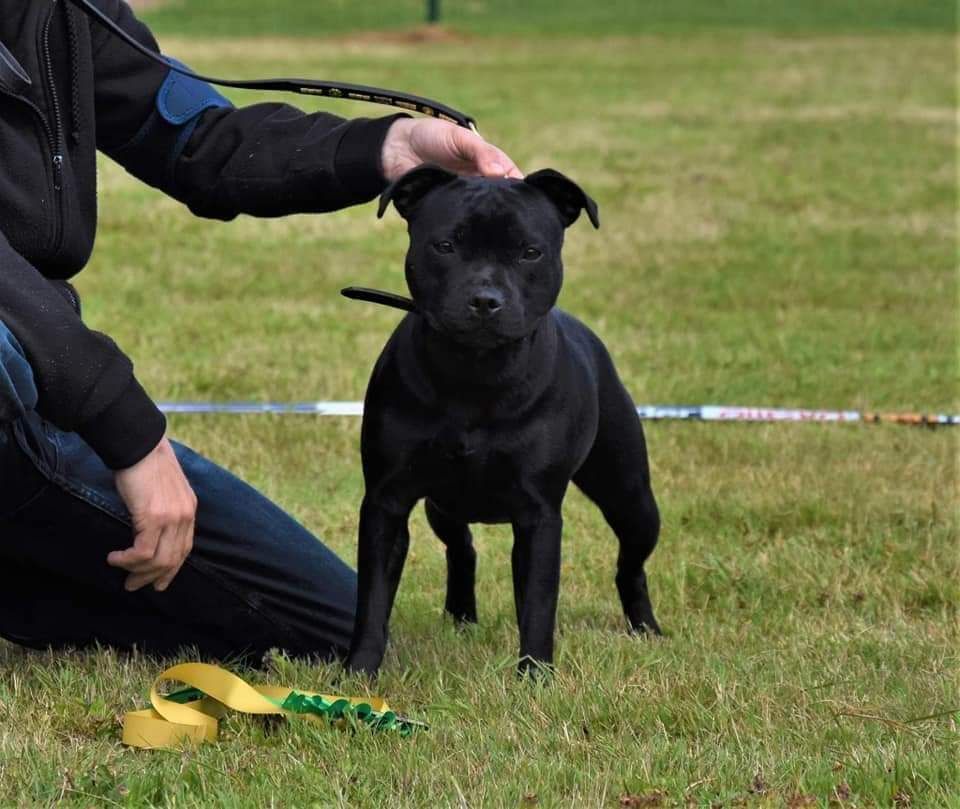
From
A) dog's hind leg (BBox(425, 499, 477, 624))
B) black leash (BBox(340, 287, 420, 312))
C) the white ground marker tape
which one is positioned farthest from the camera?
the white ground marker tape

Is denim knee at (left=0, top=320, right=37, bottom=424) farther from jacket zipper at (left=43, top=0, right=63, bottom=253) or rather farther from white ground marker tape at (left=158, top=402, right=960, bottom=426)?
white ground marker tape at (left=158, top=402, right=960, bottom=426)

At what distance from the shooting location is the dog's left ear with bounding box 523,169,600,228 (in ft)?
11.8

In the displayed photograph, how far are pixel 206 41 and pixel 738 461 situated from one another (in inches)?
1039

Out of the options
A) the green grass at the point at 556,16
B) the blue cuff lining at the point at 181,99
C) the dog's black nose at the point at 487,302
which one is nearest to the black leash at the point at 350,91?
the blue cuff lining at the point at 181,99

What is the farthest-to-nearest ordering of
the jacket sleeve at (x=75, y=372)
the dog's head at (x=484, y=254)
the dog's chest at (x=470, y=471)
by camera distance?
the dog's chest at (x=470, y=471) < the dog's head at (x=484, y=254) < the jacket sleeve at (x=75, y=372)

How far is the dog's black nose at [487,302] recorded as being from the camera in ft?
11.3

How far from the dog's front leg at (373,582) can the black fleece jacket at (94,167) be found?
2.05ft

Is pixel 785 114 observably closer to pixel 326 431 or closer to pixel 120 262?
pixel 120 262

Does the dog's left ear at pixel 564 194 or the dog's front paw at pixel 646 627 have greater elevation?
the dog's left ear at pixel 564 194

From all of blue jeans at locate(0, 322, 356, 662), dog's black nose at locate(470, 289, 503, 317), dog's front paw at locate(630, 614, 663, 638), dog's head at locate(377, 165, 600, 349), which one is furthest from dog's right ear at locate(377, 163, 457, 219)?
dog's front paw at locate(630, 614, 663, 638)

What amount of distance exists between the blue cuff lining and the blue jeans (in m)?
0.76

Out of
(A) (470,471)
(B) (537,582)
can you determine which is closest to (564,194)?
(A) (470,471)

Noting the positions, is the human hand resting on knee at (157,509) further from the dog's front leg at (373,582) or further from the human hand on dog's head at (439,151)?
the human hand on dog's head at (439,151)

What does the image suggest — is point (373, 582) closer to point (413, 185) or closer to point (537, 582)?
point (537, 582)
